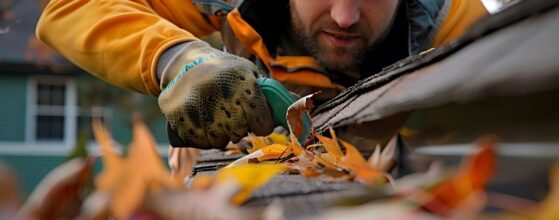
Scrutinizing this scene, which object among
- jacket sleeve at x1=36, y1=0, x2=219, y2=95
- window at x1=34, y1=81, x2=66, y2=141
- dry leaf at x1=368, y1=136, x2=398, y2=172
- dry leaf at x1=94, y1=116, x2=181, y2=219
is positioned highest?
dry leaf at x1=94, y1=116, x2=181, y2=219

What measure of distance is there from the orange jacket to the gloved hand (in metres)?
0.33

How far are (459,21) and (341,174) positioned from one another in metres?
2.54

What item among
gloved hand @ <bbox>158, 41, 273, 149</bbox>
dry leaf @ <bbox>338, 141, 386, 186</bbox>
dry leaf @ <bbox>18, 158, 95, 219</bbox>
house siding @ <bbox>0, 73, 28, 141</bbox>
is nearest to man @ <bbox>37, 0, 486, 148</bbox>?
gloved hand @ <bbox>158, 41, 273, 149</bbox>

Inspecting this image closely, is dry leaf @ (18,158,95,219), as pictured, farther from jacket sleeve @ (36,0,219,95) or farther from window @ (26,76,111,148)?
window @ (26,76,111,148)

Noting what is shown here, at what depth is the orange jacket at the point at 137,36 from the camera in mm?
2531

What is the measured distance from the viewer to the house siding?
683 inches

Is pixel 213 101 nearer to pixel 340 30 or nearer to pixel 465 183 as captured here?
pixel 340 30

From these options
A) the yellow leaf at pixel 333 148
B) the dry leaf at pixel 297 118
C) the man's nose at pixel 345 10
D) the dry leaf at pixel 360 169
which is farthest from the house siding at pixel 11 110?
the dry leaf at pixel 360 169

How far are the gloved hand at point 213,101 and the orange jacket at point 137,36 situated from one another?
33 cm

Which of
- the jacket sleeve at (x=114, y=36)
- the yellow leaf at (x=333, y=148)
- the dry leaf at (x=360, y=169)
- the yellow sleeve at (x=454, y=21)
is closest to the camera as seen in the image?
the dry leaf at (x=360, y=169)

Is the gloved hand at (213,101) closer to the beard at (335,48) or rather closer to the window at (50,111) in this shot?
the beard at (335,48)

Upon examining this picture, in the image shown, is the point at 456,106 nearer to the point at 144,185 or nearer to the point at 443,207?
the point at 443,207

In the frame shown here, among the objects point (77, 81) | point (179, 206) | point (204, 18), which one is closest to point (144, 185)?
point (179, 206)

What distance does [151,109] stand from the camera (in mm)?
15289
